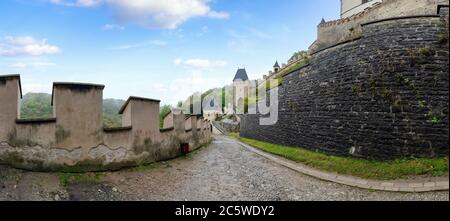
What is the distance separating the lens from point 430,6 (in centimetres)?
2220

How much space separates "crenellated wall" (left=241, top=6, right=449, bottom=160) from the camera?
24.6 ft

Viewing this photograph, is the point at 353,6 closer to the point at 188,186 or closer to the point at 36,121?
the point at 188,186

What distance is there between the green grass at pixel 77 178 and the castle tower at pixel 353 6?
1518 inches

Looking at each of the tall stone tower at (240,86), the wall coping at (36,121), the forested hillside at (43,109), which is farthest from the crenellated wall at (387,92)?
the tall stone tower at (240,86)

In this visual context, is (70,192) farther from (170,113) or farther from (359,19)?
(359,19)

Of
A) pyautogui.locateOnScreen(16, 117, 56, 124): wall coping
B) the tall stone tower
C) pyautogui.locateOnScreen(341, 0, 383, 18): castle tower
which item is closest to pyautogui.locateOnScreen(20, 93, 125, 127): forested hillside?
pyautogui.locateOnScreen(16, 117, 56, 124): wall coping

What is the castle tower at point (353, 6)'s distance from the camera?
124ft

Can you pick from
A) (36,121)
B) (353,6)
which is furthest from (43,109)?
(353,6)

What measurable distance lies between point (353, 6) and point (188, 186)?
40.3 metres

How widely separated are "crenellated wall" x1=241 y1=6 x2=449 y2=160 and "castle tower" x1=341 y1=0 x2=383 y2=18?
31436mm

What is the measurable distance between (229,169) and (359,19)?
26859mm

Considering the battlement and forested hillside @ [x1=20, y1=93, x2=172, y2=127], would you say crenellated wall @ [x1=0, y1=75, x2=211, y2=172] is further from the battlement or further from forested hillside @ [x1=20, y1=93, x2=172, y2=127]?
the battlement

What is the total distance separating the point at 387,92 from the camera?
821 centimetres
